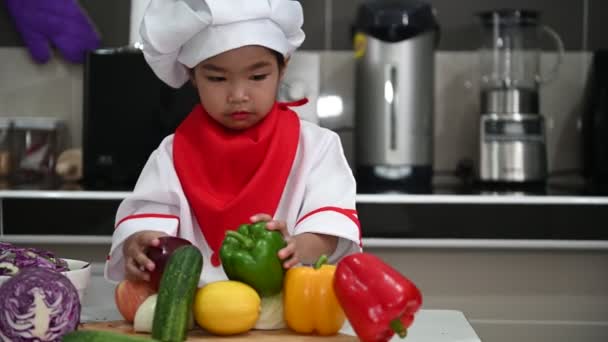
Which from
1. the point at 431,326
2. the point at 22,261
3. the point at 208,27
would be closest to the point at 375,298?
the point at 431,326

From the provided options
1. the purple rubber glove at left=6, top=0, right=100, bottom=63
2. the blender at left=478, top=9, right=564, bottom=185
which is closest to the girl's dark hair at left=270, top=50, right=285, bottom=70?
the blender at left=478, top=9, right=564, bottom=185

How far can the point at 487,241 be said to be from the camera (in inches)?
82.8

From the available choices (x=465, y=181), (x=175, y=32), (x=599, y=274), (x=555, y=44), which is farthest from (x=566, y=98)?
(x=175, y=32)

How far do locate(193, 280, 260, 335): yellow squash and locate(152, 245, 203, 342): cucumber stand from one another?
0.02 metres

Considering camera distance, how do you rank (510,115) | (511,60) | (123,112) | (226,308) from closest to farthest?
(226,308) → (123,112) → (510,115) → (511,60)

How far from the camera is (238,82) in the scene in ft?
4.08

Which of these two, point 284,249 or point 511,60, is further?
point 511,60

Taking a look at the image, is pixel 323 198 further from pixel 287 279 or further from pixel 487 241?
pixel 487 241

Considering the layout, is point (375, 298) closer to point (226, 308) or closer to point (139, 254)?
point (226, 308)

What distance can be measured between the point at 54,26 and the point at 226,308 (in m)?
1.80

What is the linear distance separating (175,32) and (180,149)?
0.68ft

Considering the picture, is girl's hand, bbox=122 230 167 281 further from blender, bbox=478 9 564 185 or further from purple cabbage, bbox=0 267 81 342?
blender, bbox=478 9 564 185

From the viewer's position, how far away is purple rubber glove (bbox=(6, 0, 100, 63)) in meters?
2.55

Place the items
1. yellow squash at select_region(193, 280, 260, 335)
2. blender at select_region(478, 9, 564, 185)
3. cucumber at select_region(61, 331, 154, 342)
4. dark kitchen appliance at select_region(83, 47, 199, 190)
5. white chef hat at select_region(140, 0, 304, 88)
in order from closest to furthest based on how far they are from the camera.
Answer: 1. cucumber at select_region(61, 331, 154, 342)
2. yellow squash at select_region(193, 280, 260, 335)
3. white chef hat at select_region(140, 0, 304, 88)
4. dark kitchen appliance at select_region(83, 47, 199, 190)
5. blender at select_region(478, 9, 564, 185)
